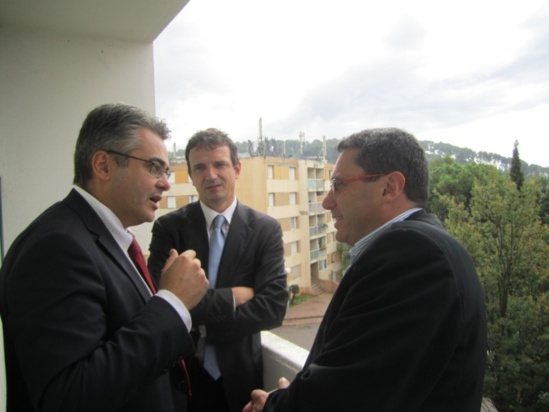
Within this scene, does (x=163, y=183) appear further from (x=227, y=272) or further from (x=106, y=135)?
(x=227, y=272)

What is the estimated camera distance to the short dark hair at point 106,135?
42.8 inches

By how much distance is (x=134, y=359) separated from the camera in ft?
2.76

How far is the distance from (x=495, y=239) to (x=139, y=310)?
11940 mm

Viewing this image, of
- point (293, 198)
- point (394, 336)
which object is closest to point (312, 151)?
point (394, 336)

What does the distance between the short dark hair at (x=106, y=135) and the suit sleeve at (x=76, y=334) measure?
10.6 inches

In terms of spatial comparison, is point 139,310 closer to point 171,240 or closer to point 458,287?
point 458,287

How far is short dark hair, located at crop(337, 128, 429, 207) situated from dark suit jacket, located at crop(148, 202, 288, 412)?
666mm

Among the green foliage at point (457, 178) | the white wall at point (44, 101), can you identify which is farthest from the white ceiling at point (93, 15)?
the green foliage at point (457, 178)

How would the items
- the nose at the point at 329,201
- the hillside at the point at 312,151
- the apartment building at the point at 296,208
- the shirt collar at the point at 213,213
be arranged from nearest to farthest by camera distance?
the nose at the point at 329,201 < the shirt collar at the point at 213,213 < the hillside at the point at 312,151 < the apartment building at the point at 296,208

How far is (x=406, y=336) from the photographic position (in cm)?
81

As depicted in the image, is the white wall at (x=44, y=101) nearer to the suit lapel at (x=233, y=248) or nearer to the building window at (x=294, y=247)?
the suit lapel at (x=233, y=248)

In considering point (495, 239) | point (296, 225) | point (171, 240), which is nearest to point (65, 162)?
point (171, 240)

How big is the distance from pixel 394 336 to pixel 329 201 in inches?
24.3

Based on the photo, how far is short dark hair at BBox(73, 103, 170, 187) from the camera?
1087mm
